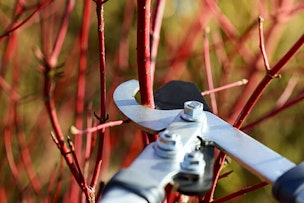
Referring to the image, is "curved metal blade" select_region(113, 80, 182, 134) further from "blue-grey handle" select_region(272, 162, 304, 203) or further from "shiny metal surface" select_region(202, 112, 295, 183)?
"blue-grey handle" select_region(272, 162, 304, 203)

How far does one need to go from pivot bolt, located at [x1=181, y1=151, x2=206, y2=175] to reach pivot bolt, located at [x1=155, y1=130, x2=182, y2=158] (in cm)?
2

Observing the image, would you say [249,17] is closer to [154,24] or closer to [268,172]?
[154,24]

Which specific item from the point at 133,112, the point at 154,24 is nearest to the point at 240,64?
the point at 154,24

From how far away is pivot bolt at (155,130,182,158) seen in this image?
2.82 feet

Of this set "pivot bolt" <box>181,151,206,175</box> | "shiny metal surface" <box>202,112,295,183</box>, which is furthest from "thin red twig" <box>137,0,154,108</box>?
"pivot bolt" <box>181,151,206,175</box>

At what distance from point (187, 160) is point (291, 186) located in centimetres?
15

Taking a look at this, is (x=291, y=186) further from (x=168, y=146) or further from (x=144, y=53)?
(x=144, y=53)

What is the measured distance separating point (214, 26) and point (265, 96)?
17.7 inches

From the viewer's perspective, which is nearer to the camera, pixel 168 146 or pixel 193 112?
pixel 168 146

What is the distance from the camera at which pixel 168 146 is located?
0.86m

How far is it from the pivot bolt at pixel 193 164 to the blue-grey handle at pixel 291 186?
0.11 metres

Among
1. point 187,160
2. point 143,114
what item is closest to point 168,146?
point 187,160

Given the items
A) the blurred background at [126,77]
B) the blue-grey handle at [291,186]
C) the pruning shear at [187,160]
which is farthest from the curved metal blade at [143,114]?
the blurred background at [126,77]

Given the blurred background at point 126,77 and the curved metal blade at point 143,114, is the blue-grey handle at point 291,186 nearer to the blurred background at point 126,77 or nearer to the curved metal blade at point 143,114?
the curved metal blade at point 143,114
